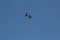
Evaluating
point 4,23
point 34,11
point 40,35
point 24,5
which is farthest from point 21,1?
point 40,35

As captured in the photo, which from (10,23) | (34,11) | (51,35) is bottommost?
(51,35)

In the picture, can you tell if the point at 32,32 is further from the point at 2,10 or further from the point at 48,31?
the point at 2,10

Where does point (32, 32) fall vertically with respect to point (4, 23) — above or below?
below

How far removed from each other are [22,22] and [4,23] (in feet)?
0.68

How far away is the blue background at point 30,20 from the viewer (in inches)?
53.9

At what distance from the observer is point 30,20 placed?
1388 millimetres

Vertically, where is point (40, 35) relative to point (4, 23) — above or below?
below

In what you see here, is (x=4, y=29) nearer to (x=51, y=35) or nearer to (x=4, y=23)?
(x=4, y=23)

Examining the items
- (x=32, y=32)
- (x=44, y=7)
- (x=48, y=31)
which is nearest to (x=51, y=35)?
(x=48, y=31)

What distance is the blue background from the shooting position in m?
1.37

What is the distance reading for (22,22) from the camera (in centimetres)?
138

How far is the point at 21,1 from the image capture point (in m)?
1.38

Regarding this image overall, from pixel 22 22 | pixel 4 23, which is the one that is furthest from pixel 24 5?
pixel 4 23

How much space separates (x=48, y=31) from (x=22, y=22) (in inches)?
12.5
